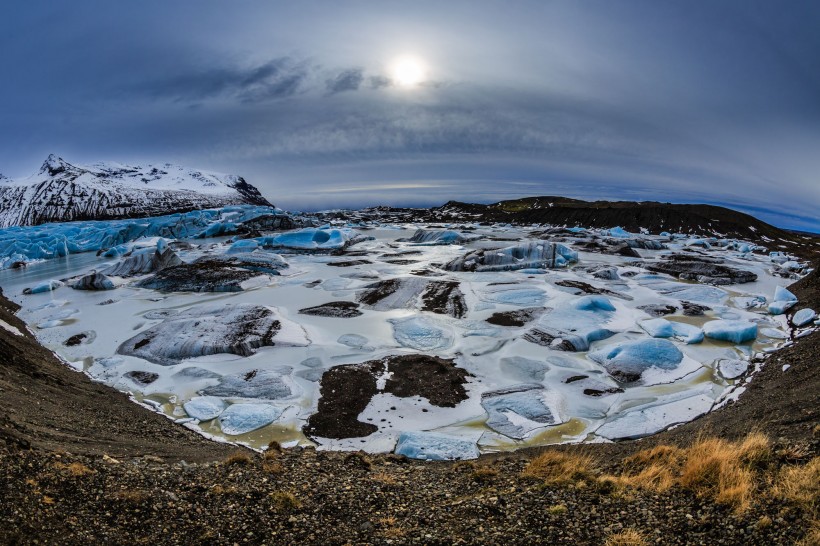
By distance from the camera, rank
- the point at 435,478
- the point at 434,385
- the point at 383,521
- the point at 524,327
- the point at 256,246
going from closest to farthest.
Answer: the point at 383,521, the point at 435,478, the point at 434,385, the point at 524,327, the point at 256,246

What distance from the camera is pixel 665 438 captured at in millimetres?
10031

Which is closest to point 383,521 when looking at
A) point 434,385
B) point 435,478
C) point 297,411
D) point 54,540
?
point 435,478

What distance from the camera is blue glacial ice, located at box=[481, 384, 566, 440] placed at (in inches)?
442

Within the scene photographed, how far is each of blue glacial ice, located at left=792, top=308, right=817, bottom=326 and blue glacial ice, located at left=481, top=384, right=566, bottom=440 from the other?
1361 cm

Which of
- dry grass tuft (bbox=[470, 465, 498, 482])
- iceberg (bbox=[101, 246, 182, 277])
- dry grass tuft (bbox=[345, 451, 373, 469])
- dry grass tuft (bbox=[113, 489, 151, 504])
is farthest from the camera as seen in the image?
iceberg (bbox=[101, 246, 182, 277])

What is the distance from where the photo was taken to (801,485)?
5344mm

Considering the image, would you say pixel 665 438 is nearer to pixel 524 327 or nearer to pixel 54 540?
pixel 524 327

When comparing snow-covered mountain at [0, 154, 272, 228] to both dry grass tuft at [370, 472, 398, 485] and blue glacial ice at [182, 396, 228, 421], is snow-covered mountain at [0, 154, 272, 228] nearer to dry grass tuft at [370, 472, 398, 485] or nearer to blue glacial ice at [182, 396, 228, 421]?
blue glacial ice at [182, 396, 228, 421]

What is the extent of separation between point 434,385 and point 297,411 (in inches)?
164

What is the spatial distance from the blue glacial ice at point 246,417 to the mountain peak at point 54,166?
160 m

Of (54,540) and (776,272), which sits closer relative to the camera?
(54,540)

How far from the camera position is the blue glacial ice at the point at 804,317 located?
1819cm

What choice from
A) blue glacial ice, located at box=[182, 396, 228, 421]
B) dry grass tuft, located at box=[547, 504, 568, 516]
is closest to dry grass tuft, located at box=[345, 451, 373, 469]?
dry grass tuft, located at box=[547, 504, 568, 516]

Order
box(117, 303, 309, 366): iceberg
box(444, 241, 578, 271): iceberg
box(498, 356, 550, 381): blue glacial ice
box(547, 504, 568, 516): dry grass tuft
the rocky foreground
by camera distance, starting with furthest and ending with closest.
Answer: box(444, 241, 578, 271): iceberg
box(117, 303, 309, 366): iceberg
box(498, 356, 550, 381): blue glacial ice
box(547, 504, 568, 516): dry grass tuft
the rocky foreground
